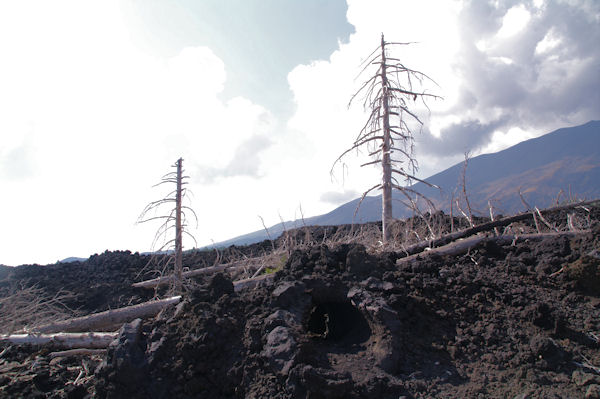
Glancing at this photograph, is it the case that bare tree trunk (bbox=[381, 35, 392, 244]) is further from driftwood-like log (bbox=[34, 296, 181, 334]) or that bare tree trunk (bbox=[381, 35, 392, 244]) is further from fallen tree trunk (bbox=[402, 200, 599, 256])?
driftwood-like log (bbox=[34, 296, 181, 334])

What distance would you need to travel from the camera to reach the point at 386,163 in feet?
25.9

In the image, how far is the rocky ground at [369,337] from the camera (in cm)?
262

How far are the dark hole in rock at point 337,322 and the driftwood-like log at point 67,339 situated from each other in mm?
2397

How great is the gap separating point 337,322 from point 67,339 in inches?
136

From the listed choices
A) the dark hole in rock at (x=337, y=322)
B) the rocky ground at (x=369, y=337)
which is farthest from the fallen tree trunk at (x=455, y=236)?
the dark hole in rock at (x=337, y=322)

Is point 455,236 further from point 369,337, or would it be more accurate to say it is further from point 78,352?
point 78,352

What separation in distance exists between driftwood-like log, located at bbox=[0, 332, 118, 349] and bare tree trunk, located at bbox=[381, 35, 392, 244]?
5.21m

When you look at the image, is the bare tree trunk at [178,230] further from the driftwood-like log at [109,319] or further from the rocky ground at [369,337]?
the rocky ground at [369,337]

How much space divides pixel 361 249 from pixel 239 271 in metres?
4.36

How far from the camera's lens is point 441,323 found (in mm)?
3242

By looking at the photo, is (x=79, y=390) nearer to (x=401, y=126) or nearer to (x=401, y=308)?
(x=401, y=308)

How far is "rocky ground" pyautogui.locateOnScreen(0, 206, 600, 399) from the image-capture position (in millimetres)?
2621

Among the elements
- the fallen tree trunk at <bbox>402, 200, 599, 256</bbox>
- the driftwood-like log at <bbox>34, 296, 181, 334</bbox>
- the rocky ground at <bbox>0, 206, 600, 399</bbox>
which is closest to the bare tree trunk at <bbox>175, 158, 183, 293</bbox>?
the driftwood-like log at <bbox>34, 296, 181, 334</bbox>

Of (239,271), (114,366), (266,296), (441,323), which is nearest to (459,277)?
(441,323)
